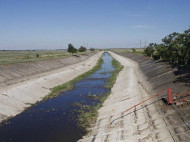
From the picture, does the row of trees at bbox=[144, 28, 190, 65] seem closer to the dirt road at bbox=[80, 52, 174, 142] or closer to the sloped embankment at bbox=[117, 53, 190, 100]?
the sloped embankment at bbox=[117, 53, 190, 100]

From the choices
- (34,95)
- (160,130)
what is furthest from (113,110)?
(34,95)

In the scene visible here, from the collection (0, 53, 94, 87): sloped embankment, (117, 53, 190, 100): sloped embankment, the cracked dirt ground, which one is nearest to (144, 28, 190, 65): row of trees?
(117, 53, 190, 100): sloped embankment

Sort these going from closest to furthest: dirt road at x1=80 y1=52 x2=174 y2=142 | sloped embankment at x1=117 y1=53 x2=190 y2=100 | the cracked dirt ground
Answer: the cracked dirt ground
dirt road at x1=80 y1=52 x2=174 y2=142
sloped embankment at x1=117 y1=53 x2=190 y2=100

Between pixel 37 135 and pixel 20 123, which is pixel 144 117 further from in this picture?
pixel 20 123

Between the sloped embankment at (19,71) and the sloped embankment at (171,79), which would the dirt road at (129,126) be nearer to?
the sloped embankment at (171,79)

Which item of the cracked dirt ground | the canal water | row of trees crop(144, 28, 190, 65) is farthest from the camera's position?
row of trees crop(144, 28, 190, 65)

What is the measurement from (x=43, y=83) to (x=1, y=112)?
15.1 meters

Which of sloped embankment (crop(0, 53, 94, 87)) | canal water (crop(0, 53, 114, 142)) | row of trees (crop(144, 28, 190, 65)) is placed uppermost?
row of trees (crop(144, 28, 190, 65))

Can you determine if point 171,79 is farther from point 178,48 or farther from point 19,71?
point 19,71

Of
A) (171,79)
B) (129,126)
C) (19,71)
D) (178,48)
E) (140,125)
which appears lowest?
(129,126)

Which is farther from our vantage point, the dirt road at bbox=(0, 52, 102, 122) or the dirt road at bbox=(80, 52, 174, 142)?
the dirt road at bbox=(0, 52, 102, 122)

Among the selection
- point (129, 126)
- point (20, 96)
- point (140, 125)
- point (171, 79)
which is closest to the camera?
point (140, 125)

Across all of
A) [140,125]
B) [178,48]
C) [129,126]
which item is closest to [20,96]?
[129,126]

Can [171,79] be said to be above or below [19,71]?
above
